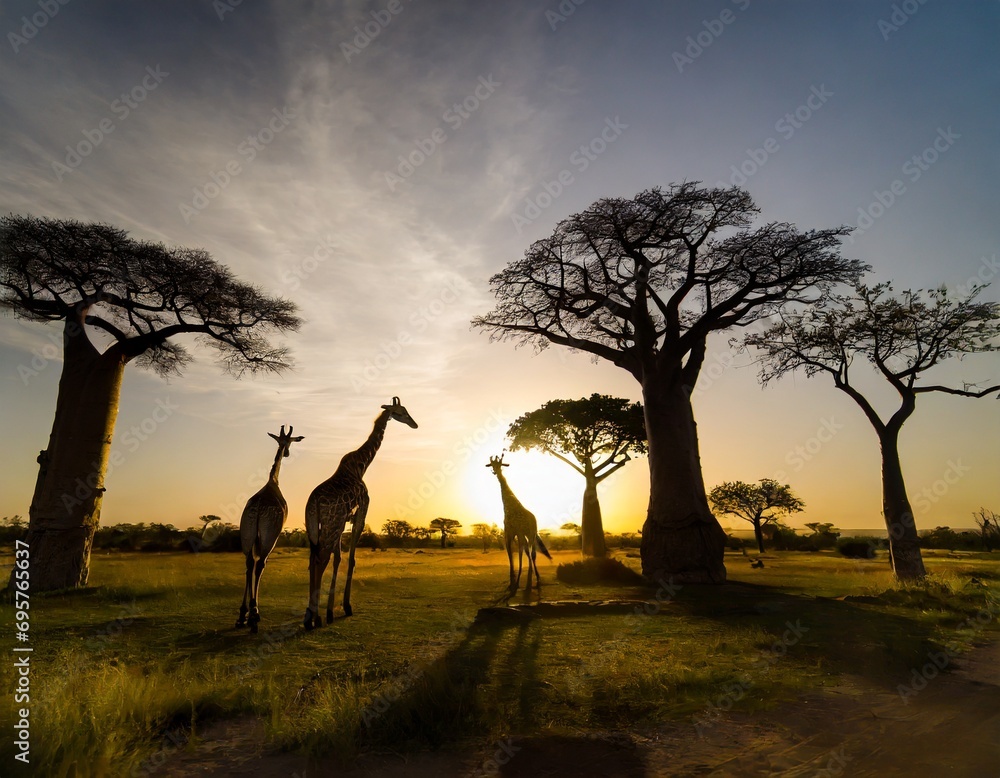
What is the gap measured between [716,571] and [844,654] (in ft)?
29.8

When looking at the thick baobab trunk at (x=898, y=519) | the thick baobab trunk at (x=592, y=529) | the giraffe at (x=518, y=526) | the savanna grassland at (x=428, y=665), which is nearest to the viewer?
the savanna grassland at (x=428, y=665)

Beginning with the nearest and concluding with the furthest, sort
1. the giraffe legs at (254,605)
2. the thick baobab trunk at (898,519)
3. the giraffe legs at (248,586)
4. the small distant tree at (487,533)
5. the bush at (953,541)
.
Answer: the giraffe legs at (254,605)
the giraffe legs at (248,586)
the thick baobab trunk at (898,519)
the bush at (953,541)
the small distant tree at (487,533)

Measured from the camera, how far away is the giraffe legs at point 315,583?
8594mm

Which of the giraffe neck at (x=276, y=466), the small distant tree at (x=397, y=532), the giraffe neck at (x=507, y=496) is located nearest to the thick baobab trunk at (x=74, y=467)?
the giraffe neck at (x=276, y=466)

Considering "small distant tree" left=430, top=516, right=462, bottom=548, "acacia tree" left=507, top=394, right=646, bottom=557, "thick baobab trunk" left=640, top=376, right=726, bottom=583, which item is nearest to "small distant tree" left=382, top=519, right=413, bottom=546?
"small distant tree" left=430, top=516, right=462, bottom=548

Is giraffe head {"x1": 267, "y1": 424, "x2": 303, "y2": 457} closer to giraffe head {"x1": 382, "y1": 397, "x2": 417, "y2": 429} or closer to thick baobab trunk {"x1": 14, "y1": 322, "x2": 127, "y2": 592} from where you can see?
giraffe head {"x1": 382, "y1": 397, "x2": 417, "y2": 429}

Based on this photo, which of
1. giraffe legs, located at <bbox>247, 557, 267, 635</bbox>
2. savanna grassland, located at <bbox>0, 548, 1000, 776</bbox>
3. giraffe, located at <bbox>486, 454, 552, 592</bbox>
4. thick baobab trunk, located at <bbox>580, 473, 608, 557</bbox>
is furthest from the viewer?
thick baobab trunk, located at <bbox>580, 473, 608, 557</bbox>

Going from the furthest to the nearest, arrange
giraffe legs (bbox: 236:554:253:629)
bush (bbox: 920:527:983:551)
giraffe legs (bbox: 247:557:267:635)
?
bush (bbox: 920:527:983:551)
giraffe legs (bbox: 236:554:253:629)
giraffe legs (bbox: 247:557:267:635)

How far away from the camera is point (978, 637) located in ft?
29.1

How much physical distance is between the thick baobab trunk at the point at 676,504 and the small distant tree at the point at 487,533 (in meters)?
34.2

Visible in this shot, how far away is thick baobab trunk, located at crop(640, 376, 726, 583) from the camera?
52.5 ft

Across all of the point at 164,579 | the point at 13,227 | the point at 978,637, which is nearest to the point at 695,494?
the point at 978,637

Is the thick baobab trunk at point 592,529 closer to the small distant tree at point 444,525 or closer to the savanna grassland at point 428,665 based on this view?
the savanna grassland at point 428,665

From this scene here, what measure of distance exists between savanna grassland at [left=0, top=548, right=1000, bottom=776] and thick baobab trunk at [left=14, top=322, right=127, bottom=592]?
1084 millimetres
